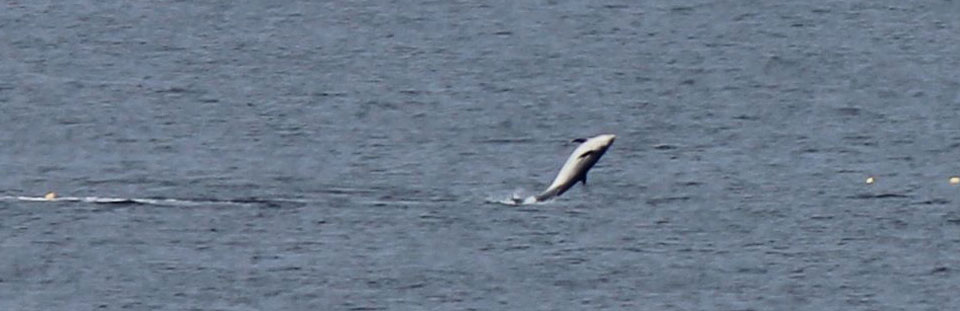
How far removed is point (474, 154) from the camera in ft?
46.8

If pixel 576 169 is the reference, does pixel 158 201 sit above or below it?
below

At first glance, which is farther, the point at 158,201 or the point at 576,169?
the point at 158,201

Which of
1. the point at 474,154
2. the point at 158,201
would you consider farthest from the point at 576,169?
the point at 158,201

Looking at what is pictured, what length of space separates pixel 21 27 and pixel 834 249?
30.9 ft

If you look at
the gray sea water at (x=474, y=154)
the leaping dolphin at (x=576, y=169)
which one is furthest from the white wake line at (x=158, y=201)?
the leaping dolphin at (x=576, y=169)

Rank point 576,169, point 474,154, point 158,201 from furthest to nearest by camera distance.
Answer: point 474,154
point 158,201
point 576,169

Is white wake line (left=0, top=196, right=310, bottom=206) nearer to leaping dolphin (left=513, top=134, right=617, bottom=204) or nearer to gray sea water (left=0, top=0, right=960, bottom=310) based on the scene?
gray sea water (left=0, top=0, right=960, bottom=310)

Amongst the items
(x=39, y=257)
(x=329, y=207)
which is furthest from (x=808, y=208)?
(x=39, y=257)

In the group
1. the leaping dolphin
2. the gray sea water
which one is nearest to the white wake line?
the gray sea water

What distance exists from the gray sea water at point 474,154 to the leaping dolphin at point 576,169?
4.2 inches

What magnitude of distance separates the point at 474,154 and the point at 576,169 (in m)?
1.55

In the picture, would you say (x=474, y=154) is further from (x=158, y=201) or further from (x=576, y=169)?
(x=158, y=201)

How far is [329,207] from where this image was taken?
12.8 m

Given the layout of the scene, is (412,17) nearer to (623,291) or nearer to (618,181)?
(618,181)
